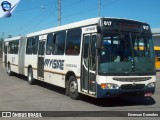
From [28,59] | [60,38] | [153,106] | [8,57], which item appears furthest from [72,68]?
[8,57]

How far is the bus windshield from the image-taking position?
1102 cm

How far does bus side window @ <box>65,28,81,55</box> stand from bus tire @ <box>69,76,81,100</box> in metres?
1.03

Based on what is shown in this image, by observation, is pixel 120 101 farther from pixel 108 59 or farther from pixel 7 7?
pixel 7 7

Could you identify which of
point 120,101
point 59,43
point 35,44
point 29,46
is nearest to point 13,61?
point 29,46

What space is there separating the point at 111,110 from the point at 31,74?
931 centimetres

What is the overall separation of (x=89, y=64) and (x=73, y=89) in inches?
71.7

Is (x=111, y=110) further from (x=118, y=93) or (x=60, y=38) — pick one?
(x=60, y=38)

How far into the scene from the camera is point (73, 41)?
43.5 ft

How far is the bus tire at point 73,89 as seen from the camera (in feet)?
42.0

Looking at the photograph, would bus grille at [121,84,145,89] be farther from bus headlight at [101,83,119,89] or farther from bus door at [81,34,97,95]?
bus door at [81,34,97,95]

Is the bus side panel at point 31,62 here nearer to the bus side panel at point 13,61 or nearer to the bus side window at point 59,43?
the bus side panel at point 13,61

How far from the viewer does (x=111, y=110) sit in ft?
35.0

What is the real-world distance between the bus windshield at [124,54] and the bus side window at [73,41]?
1809 mm

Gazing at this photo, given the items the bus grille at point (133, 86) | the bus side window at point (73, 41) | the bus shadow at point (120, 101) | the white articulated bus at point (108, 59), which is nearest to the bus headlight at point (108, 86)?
the white articulated bus at point (108, 59)
